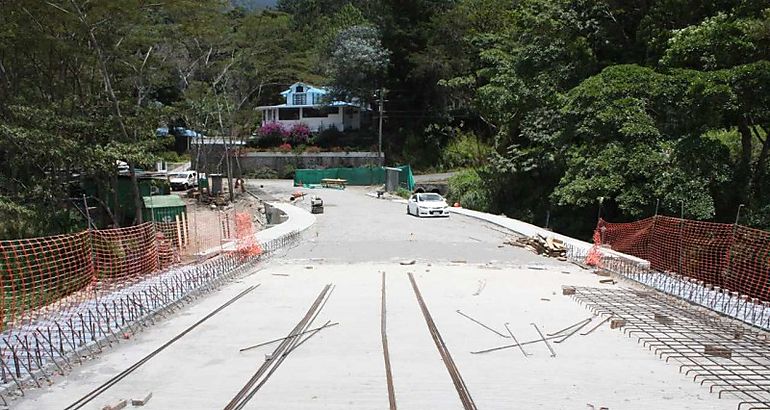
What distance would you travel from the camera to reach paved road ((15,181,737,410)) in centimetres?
591

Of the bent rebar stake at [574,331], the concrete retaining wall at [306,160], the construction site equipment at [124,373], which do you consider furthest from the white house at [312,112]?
the bent rebar stake at [574,331]

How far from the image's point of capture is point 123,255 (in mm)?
13211

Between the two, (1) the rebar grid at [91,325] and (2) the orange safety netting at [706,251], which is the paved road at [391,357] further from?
(2) the orange safety netting at [706,251]

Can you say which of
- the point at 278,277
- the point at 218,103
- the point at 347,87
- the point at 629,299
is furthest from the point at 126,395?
the point at 347,87

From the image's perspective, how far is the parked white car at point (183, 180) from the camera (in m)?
47.7

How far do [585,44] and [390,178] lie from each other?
19678 millimetres

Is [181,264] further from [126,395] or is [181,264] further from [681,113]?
[681,113]

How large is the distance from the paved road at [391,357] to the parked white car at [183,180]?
36504mm

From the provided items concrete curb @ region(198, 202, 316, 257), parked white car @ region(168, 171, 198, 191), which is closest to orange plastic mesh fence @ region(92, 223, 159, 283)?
concrete curb @ region(198, 202, 316, 257)

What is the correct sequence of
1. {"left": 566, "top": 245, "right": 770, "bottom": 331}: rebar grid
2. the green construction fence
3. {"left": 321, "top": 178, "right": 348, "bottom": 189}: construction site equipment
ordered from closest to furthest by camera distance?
{"left": 566, "top": 245, "right": 770, "bottom": 331}: rebar grid < {"left": 321, "top": 178, "right": 348, "bottom": 189}: construction site equipment < the green construction fence

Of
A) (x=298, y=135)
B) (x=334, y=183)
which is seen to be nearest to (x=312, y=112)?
(x=298, y=135)

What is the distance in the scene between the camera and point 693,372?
22.1 feet

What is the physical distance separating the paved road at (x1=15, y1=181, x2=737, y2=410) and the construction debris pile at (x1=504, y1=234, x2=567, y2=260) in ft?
11.2

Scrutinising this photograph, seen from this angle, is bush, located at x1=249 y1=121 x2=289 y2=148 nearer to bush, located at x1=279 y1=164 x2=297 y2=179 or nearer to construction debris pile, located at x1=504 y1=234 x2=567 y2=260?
bush, located at x1=279 y1=164 x2=297 y2=179
